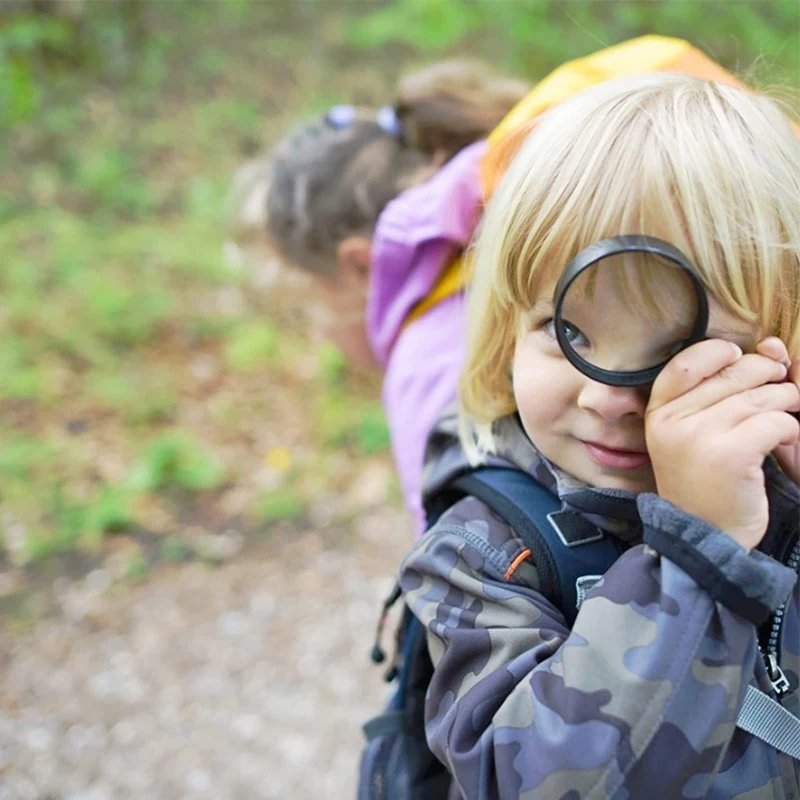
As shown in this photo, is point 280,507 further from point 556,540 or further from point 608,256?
point 608,256

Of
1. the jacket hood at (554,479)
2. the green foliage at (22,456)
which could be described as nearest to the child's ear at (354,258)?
the jacket hood at (554,479)

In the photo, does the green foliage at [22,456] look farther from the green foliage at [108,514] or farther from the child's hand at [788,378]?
the child's hand at [788,378]

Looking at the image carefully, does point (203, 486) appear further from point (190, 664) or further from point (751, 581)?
point (751, 581)

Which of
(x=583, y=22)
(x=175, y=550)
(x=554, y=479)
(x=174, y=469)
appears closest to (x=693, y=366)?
(x=554, y=479)

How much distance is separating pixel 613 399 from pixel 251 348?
13.8 feet

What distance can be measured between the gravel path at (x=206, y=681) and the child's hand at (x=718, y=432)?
88.3 inches

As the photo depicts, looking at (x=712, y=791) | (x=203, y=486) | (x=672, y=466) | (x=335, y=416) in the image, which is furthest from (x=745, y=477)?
(x=335, y=416)

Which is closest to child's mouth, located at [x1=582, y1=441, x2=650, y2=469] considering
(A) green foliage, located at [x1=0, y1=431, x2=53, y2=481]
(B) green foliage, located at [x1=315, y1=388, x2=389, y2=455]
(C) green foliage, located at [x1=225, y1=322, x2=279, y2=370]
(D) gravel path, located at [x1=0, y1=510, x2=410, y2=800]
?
(D) gravel path, located at [x1=0, y1=510, x2=410, y2=800]

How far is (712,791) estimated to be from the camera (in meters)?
1.19

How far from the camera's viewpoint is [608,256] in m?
1.06

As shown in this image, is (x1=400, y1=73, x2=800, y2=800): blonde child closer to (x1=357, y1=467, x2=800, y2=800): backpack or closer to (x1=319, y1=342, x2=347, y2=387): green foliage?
(x1=357, y1=467, x2=800, y2=800): backpack

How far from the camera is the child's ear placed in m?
2.70

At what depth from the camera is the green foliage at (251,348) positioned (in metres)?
5.16

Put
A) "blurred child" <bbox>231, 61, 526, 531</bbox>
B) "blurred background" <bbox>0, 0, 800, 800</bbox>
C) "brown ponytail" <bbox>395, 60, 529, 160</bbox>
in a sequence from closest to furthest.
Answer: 1. "blurred child" <bbox>231, 61, 526, 531</bbox>
2. "brown ponytail" <bbox>395, 60, 529, 160</bbox>
3. "blurred background" <bbox>0, 0, 800, 800</bbox>
